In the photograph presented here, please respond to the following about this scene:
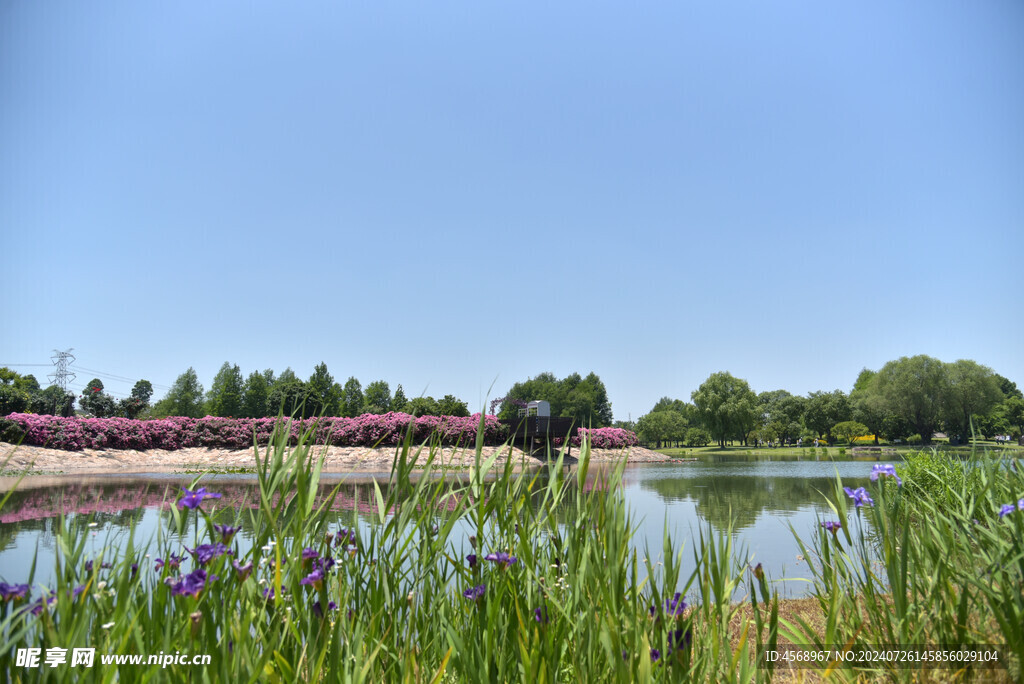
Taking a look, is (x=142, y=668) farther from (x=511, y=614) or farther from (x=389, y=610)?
(x=511, y=614)

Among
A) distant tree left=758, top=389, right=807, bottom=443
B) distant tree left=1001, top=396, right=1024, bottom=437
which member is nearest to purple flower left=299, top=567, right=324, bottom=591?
distant tree left=758, top=389, right=807, bottom=443

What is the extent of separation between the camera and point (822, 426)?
47.7m

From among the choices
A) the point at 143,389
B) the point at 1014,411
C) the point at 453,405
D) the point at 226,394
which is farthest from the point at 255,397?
the point at 1014,411

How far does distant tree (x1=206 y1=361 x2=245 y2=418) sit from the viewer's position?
4875 cm

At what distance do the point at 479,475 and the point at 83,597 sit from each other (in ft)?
3.74

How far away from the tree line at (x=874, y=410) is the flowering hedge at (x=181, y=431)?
3017 cm

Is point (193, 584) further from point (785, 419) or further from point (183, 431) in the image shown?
point (785, 419)

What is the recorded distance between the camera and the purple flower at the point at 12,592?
125 cm

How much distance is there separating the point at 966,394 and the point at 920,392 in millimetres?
2569

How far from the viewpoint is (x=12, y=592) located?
1265 millimetres

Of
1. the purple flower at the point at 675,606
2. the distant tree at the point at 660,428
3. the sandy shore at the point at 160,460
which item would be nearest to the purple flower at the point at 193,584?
the purple flower at the point at 675,606

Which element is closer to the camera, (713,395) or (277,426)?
(277,426)

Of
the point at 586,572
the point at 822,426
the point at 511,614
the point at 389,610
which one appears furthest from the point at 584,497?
the point at 822,426

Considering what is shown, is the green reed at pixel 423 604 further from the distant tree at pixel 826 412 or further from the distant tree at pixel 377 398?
the distant tree at pixel 826 412
